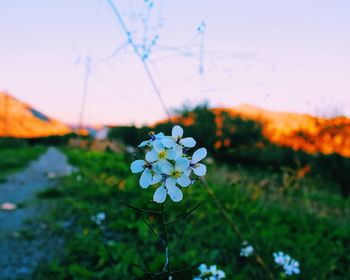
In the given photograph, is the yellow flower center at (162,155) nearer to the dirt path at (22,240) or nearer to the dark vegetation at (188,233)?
the dark vegetation at (188,233)

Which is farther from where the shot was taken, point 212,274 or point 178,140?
point 212,274

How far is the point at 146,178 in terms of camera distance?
2.90 ft

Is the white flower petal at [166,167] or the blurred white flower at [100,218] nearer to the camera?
the white flower petal at [166,167]

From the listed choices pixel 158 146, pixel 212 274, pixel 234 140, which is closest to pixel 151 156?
pixel 158 146

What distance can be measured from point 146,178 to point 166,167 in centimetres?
7

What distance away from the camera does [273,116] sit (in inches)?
802

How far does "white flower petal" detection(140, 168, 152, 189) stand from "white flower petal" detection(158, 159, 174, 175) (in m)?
0.05

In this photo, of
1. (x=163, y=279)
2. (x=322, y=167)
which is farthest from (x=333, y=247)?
(x=322, y=167)

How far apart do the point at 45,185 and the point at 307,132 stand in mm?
12419

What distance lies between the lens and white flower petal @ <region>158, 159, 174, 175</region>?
2.83ft

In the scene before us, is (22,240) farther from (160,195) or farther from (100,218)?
(160,195)

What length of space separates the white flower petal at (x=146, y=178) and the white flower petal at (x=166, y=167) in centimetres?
5

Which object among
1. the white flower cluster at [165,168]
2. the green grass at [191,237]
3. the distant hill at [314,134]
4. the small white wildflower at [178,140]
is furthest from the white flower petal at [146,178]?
the distant hill at [314,134]

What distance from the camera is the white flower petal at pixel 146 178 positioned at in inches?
34.2
